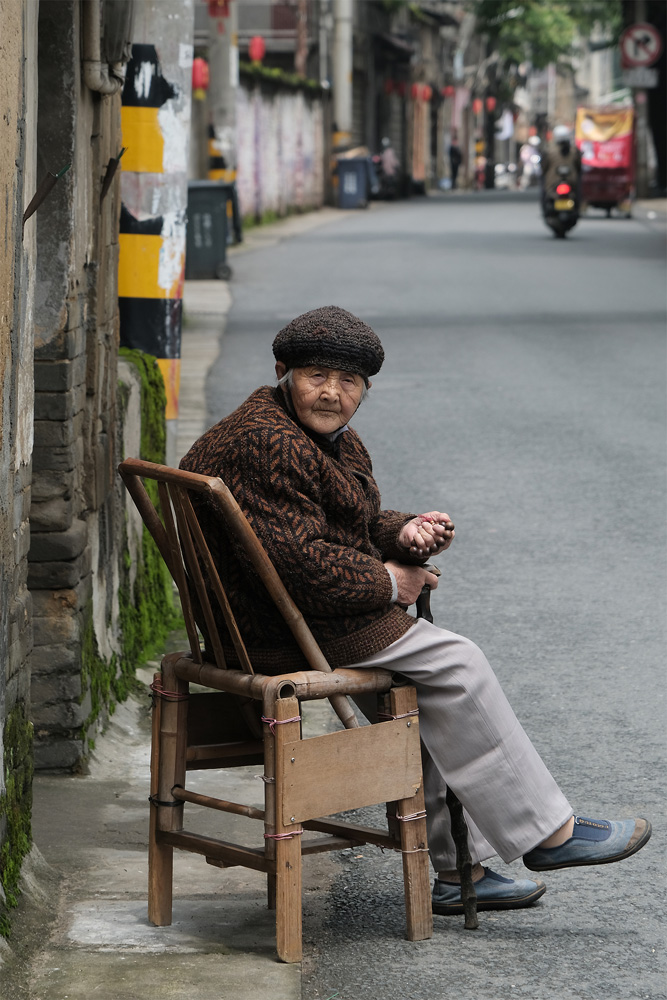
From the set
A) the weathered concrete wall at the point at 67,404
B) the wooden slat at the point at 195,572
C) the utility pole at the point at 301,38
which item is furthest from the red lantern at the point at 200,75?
the wooden slat at the point at 195,572

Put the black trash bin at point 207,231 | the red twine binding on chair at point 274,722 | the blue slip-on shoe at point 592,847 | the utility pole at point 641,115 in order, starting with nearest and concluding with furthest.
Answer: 1. the red twine binding on chair at point 274,722
2. the blue slip-on shoe at point 592,847
3. the black trash bin at point 207,231
4. the utility pole at point 641,115

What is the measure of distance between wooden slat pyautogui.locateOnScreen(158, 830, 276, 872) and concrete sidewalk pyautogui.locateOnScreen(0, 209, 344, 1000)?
0.19m

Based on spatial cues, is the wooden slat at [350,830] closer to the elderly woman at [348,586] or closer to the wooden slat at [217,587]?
the elderly woman at [348,586]

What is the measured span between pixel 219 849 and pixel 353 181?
35.7 meters

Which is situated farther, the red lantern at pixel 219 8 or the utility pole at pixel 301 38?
the utility pole at pixel 301 38

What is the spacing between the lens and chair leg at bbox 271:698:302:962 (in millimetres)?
3281

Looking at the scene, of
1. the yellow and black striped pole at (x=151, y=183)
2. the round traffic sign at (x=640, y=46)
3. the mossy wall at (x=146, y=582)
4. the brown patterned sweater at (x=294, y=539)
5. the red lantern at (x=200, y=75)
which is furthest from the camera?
the round traffic sign at (x=640, y=46)

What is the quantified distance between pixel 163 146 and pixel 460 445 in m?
3.49

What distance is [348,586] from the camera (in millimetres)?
3430

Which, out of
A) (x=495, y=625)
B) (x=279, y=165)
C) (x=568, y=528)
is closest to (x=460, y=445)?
(x=568, y=528)

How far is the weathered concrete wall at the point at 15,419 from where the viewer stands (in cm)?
347

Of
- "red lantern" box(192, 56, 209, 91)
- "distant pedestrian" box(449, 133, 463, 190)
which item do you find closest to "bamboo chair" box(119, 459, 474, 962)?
"red lantern" box(192, 56, 209, 91)

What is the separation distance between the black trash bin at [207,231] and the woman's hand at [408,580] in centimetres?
1423

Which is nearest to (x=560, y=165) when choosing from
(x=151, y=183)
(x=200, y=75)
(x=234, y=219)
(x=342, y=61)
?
(x=234, y=219)
